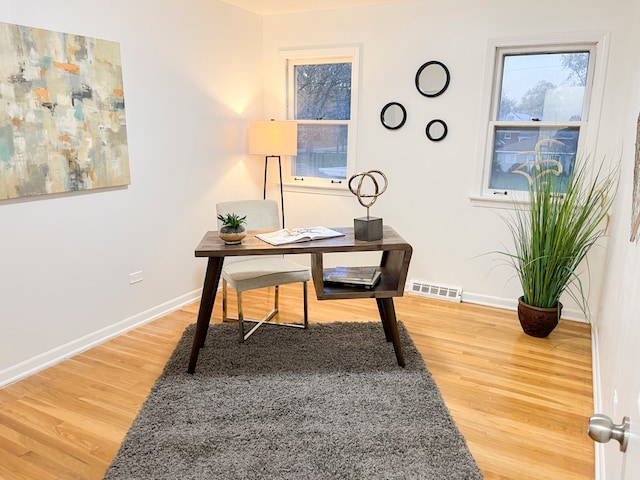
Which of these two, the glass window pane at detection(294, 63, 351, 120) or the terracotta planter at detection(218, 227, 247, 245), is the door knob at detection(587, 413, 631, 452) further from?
the glass window pane at detection(294, 63, 351, 120)

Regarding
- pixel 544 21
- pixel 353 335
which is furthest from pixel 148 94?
pixel 544 21

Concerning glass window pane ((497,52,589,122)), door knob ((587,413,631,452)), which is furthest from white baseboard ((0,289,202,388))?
glass window pane ((497,52,589,122))

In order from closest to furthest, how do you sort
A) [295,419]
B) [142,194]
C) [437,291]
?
[295,419] < [142,194] < [437,291]

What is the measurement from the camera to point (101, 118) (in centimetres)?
297

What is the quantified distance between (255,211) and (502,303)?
7.16 ft

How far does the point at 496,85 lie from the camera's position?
3680 mm

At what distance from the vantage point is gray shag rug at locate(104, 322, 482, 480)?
196cm

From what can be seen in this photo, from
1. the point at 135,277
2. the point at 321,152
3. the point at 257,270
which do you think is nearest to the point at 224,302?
the point at 257,270

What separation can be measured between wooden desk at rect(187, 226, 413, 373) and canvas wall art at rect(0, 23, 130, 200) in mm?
922

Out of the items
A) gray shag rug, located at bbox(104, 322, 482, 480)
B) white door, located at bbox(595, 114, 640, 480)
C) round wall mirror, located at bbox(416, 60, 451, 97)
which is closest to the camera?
white door, located at bbox(595, 114, 640, 480)

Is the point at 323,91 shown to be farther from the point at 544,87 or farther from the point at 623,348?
the point at 623,348

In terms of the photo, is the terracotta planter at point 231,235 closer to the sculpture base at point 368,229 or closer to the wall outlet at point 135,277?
the sculpture base at point 368,229

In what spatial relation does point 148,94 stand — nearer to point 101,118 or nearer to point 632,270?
point 101,118

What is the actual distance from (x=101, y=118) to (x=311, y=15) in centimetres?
217
